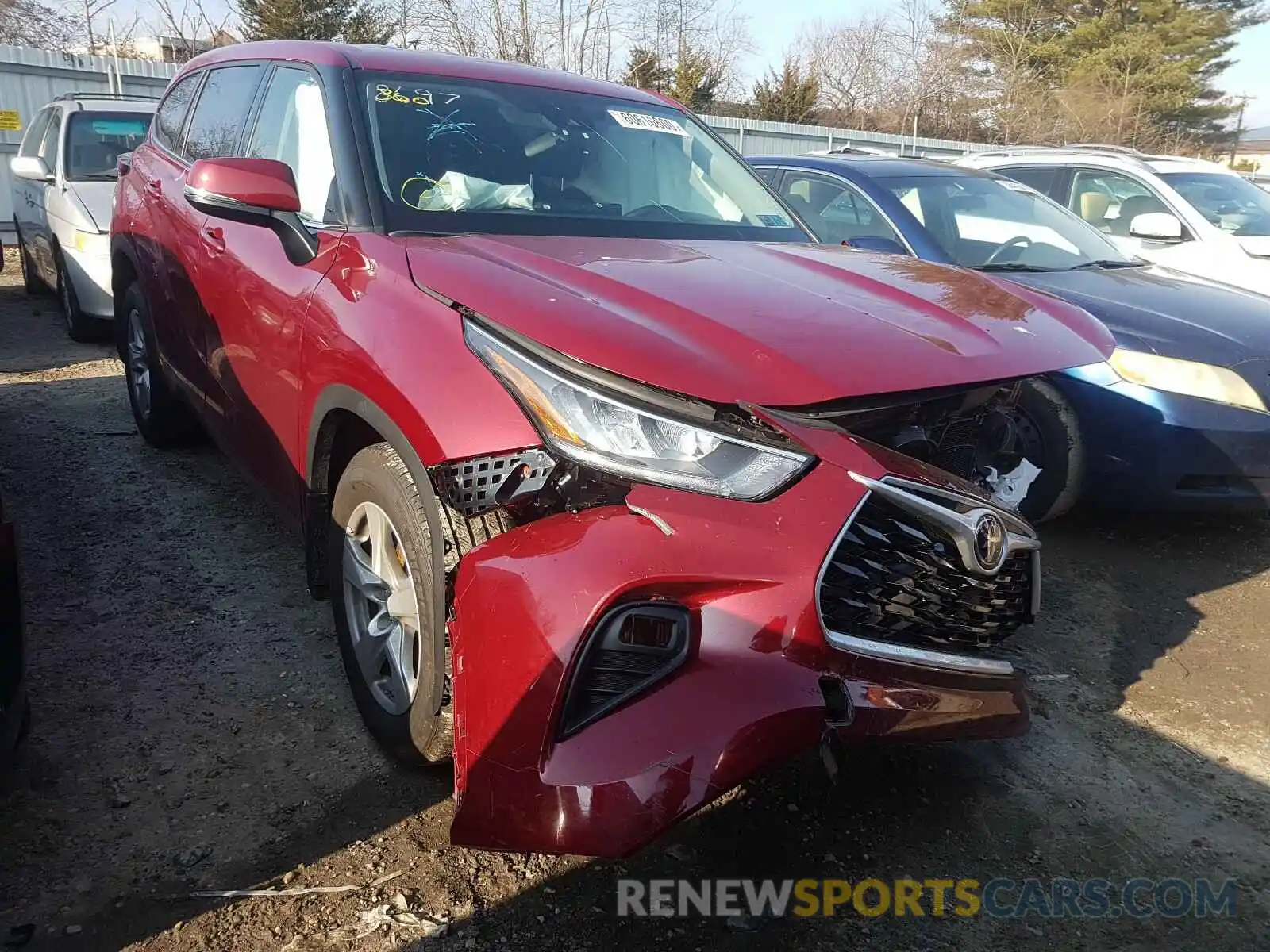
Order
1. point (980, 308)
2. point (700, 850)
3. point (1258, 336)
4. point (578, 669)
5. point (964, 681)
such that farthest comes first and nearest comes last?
1. point (1258, 336)
2. point (980, 308)
3. point (700, 850)
4. point (964, 681)
5. point (578, 669)

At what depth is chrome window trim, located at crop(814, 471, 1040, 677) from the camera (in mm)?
1798

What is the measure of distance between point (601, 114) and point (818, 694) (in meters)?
2.36

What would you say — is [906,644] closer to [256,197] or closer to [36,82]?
[256,197]

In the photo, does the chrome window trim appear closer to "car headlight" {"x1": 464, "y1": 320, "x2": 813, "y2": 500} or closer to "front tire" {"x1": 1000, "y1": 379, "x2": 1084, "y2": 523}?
"car headlight" {"x1": 464, "y1": 320, "x2": 813, "y2": 500}

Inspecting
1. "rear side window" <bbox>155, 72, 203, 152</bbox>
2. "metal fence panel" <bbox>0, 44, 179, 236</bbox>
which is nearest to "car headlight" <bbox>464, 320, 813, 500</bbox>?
"rear side window" <bbox>155, 72, 203, 152</bbox>

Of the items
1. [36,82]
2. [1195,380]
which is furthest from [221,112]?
[36,82]

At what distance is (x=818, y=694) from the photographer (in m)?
1.78

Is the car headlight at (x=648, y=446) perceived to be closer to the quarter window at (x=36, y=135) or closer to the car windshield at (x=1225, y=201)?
the car windshield at (x=1225, y=201)

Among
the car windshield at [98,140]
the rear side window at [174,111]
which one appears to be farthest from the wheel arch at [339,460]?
the car windshield at [98,140]

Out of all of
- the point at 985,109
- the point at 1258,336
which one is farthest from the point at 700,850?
the point at 985,109

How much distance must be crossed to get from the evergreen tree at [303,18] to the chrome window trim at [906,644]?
24.2 m

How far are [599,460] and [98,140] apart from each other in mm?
7523

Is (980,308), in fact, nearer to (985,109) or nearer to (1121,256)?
(1121,256)

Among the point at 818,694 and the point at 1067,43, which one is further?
the point at 1067,43
